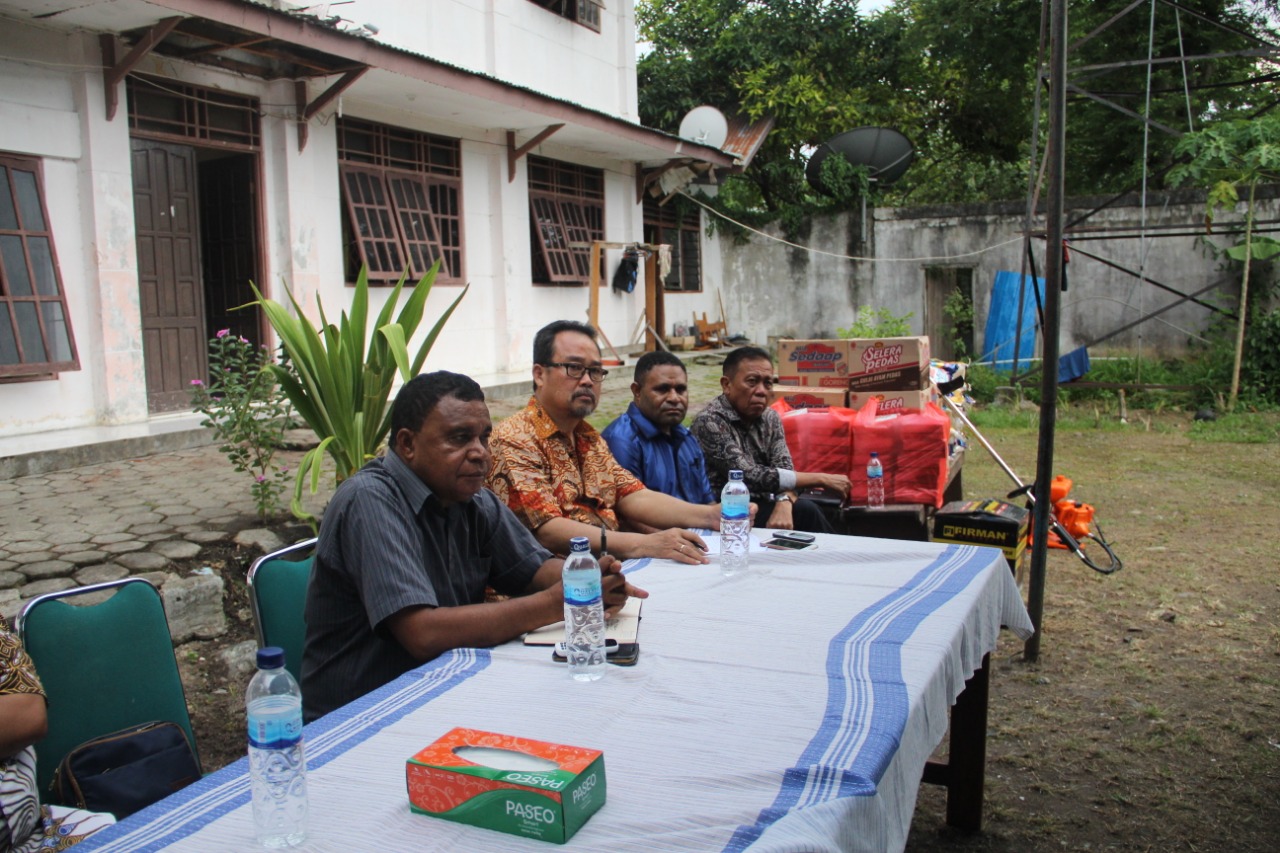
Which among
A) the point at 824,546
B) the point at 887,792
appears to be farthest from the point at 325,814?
the point at 824,546

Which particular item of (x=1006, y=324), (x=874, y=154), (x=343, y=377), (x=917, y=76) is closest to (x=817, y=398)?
(x=343, y=377)

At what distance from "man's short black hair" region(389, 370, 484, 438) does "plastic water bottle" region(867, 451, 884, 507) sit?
3088mm

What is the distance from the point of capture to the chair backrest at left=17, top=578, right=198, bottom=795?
7.23ft

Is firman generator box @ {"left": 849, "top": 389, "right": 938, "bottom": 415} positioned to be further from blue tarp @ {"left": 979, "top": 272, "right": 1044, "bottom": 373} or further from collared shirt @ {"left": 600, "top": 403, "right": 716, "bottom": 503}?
blue tarp @ {"left": 979, "top": 272, "right": 1044, "bottom": 373}

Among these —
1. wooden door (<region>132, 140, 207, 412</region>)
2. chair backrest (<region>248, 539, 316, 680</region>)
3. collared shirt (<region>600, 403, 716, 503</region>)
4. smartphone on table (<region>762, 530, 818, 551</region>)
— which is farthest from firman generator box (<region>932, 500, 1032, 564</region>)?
wooden door (<region>132, 140, 207, 412</region>)

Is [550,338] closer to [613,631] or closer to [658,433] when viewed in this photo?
[658,433]

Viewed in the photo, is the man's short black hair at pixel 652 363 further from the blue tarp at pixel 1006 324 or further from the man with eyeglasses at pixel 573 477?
the blue tarp at pixel 1006 324

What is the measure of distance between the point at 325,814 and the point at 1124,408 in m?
10.6

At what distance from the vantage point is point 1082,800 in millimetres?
3123

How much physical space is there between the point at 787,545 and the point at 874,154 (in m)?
13.6

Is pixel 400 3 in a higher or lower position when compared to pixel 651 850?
higher

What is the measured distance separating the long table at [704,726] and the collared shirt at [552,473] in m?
0.71

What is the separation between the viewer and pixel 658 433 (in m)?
4.09

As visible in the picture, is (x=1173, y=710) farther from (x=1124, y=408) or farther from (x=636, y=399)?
(x=1124, y=408)
